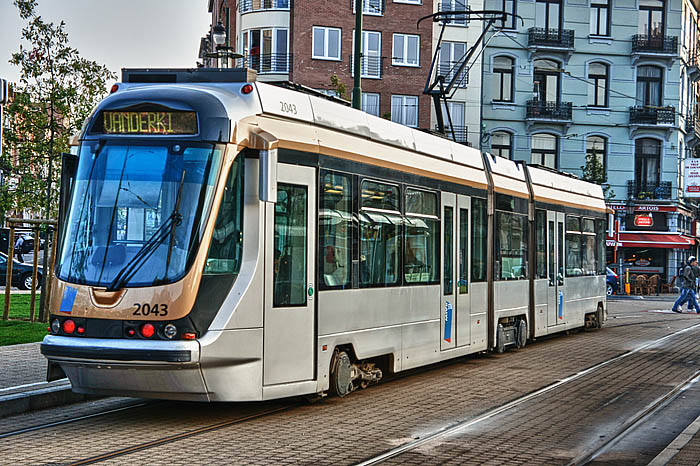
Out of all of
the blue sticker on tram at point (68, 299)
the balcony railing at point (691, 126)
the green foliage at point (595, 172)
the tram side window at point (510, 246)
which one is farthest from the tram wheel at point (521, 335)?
the balcony railing at point (691, 126)

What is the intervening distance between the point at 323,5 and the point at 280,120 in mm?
39494

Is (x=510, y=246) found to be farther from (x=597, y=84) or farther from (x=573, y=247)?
(x=597, y=84)

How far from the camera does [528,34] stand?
2077 inches

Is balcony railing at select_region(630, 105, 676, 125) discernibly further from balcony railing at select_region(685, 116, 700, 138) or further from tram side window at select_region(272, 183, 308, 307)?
tram side window at select_region(272, 183, 308, 307)

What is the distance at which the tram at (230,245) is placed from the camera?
9047 millimetres

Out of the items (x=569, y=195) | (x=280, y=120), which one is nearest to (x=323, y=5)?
(x=569, y=195)

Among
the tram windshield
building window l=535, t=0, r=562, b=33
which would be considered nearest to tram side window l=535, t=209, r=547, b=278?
the tram windshield

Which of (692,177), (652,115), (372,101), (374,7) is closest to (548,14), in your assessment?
(652,115)

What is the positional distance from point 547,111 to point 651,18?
25.3ft

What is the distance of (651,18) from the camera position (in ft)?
178

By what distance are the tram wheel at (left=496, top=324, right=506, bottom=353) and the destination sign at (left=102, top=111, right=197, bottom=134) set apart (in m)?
8.40

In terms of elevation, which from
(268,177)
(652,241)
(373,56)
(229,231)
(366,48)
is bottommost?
(229,231)

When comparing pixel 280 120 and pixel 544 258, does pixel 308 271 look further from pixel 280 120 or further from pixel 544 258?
pixel 544 258

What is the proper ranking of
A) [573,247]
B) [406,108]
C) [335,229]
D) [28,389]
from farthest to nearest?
[406,108] → [573,247] → [335,229] → [28,389]
